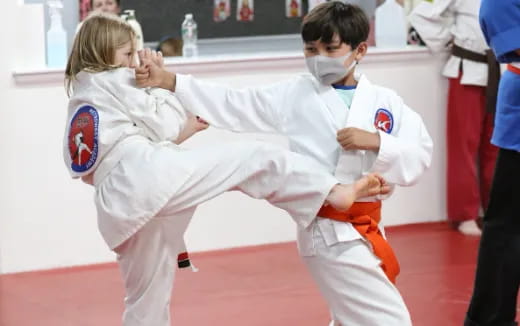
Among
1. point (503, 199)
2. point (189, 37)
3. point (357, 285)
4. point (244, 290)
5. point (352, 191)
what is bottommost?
point (244, 290)

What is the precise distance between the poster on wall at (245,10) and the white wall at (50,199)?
0.40 m

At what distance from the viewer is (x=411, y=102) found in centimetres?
552

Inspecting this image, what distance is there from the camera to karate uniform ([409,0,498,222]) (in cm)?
532

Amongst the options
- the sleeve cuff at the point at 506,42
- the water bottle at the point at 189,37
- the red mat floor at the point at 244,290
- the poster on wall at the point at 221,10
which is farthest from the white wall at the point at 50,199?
the sleeve cuff at the point at 506,42

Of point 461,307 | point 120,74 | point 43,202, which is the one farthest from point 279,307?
point 120,74

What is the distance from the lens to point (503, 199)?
11.1 feet

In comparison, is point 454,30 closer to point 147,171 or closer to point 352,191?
point 352,191

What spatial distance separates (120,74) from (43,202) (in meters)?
2.02

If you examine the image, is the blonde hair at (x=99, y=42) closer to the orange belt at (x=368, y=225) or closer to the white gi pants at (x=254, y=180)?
the white gi pants at (x=254, y=180)

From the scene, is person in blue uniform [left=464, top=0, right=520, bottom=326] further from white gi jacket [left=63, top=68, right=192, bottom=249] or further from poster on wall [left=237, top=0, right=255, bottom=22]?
poster on wall [left=237, top=0, right=255, bottom=22]

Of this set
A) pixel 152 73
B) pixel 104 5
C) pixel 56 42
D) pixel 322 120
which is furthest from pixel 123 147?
pixel 104 5

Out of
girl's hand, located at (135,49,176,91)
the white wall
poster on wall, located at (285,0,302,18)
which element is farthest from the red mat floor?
girl's hand, located at (135,49,176,91)

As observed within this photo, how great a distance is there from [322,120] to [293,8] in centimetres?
274

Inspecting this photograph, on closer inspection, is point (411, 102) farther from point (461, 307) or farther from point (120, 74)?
point (120, 74)
